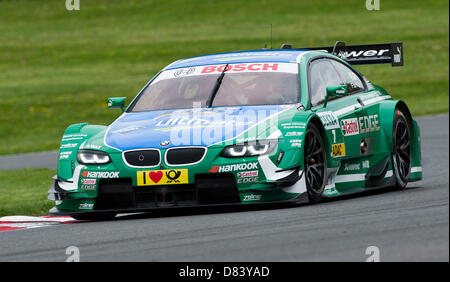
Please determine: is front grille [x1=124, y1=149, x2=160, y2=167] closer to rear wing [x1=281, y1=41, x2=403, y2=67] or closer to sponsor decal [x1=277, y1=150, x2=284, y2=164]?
sponsor decal [x1=277, y1=150, x2=284, y2=164]

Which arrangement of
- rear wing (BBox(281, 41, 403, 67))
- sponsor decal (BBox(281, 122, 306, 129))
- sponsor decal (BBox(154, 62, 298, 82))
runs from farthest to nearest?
rear wing (BBox(281, 41, 403, 67)) < sponsor decal (BBox(154, 62, 298, 82)) < sponsor decal (BBox(281, 122, 306, 129))

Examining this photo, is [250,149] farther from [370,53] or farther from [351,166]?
[370,53]

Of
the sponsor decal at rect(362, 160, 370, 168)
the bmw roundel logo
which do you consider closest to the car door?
the sponsor decal at rect(362, 160, 370, 168)

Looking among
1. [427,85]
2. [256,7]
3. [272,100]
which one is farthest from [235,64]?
[256,7]

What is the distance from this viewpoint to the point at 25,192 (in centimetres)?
1238

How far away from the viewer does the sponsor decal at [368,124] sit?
392 inches

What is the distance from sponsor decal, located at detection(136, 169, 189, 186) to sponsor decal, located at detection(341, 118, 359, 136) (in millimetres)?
1913

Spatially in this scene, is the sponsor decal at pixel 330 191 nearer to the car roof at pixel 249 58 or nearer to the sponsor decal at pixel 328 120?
the sponsor decal at pixel 328 120

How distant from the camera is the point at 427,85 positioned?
30797 mm

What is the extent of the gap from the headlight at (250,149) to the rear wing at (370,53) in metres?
3.06

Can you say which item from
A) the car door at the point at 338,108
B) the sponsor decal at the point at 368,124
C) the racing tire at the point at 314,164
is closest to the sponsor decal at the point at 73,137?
the racing tire at the point at 314,164

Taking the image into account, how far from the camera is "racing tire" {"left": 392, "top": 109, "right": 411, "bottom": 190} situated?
10352 mm

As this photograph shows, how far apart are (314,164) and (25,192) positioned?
4.75 meters
